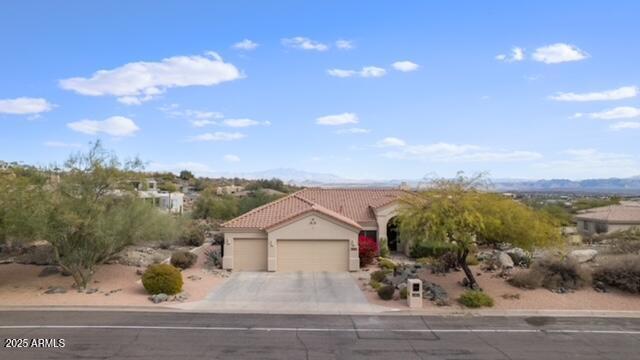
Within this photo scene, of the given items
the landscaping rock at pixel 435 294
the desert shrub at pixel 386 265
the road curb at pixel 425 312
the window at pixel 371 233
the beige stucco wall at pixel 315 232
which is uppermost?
the beige stucco wall at pixel 315 232

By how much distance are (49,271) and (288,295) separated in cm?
1236

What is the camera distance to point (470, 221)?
934 inches

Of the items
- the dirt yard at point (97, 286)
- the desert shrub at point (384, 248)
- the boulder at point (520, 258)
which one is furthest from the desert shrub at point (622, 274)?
the dirt yard at point (97, 286)

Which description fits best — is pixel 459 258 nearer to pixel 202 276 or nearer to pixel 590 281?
pixel 590 281

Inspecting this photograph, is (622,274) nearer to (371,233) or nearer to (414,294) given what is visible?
(414,294)

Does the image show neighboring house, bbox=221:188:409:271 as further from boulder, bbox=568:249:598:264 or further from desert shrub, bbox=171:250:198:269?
boulder, bbox=568:249:598:264

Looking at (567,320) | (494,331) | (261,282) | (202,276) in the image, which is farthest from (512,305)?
(202,276)

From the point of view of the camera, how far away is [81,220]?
24922 mm

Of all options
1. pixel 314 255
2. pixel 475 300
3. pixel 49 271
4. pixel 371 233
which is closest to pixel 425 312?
pixel 475 300

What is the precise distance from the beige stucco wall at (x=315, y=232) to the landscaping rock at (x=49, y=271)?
10922 mm

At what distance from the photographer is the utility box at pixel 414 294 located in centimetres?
2317

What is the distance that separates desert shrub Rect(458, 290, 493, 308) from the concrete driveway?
3398 mm

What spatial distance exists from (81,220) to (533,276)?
64.5ft

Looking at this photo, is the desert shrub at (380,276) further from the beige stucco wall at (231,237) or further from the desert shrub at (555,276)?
the beige stucco wall at (231,237)
